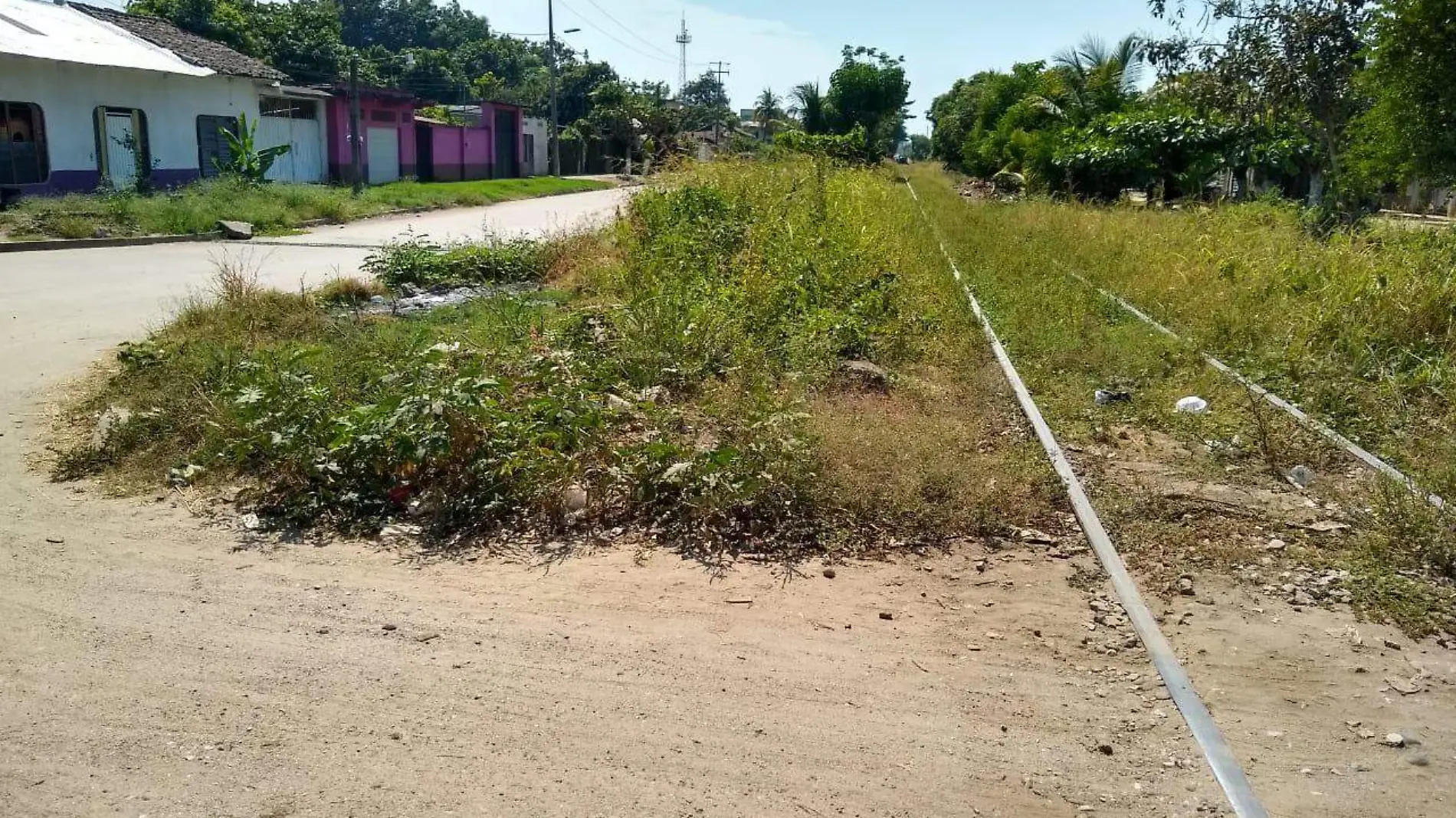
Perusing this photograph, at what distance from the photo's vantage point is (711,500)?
201 inches

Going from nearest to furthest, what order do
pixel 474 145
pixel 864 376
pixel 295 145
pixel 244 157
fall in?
pixel 864 376
pixel 244 157
pixel 295 145
pixel 474 145

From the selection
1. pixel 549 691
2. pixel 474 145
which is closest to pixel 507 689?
pixel 549 691


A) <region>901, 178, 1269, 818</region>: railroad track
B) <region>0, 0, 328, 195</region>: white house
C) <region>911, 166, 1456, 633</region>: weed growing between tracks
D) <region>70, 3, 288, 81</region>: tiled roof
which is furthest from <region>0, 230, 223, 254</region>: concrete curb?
<region>901, 178, 1269, 818</region>: railroad track

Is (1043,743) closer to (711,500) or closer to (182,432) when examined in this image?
(711,500)

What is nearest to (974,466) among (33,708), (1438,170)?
(33,708)

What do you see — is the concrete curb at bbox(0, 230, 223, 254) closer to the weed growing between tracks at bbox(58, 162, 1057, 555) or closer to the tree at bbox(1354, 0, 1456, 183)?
the weed growing between tracks at bbox(58, 162, 1057, 555)

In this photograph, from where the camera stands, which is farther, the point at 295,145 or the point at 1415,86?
the point at 295,145

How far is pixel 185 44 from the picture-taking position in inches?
1115

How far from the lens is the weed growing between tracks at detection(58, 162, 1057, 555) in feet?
17.1

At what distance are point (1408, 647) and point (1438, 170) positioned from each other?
953cm

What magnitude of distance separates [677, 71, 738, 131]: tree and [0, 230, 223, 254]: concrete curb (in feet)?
145

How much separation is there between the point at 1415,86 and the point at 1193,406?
6222 millimetres

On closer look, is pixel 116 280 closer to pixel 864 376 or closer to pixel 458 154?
pixel 864 376

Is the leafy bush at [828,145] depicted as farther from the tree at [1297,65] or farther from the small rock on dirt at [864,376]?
the small rock on dirt at [864,376]
